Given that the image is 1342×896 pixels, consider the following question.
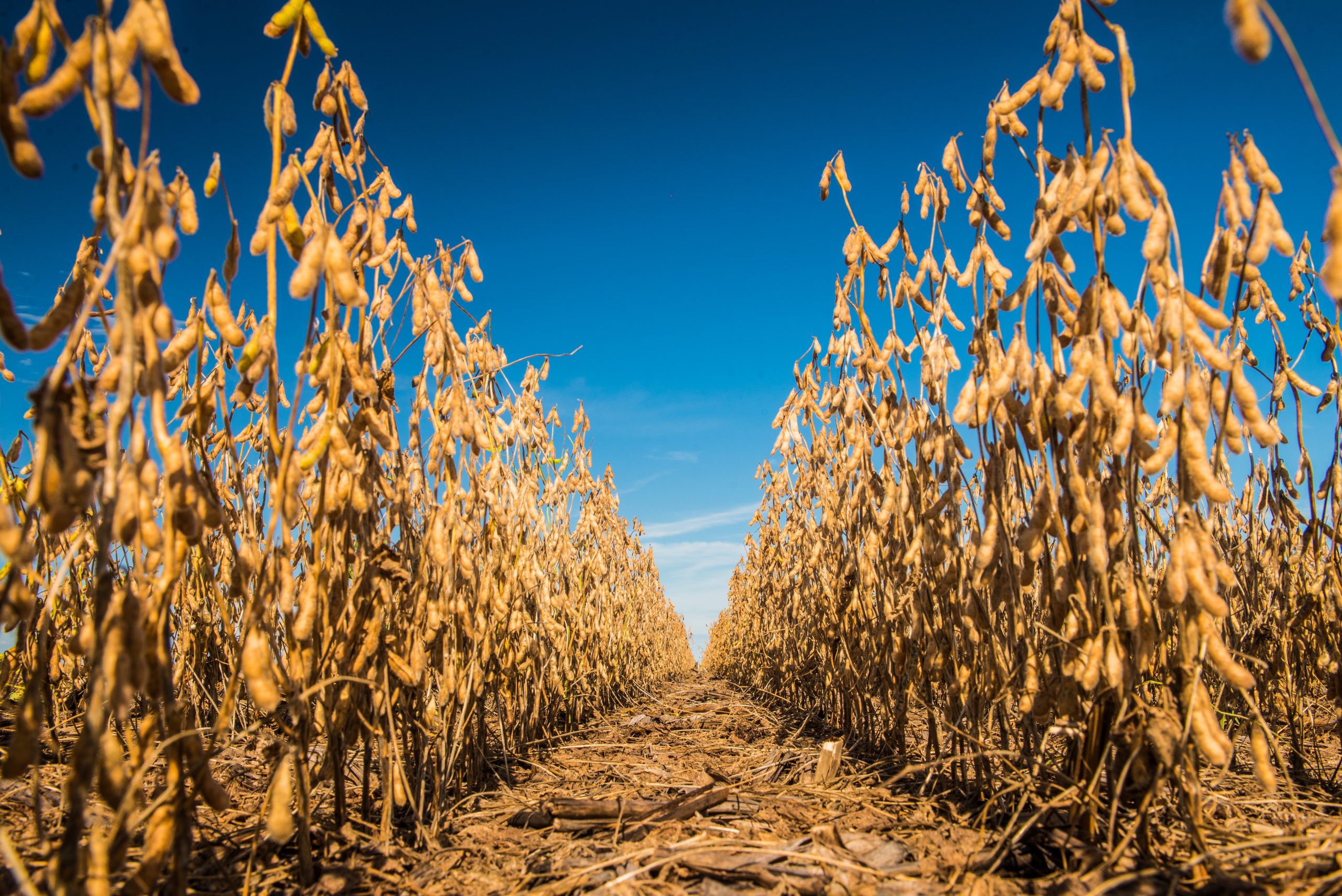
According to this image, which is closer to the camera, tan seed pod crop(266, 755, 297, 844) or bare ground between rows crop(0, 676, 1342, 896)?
tan seed pod crop(266, 755, 297, 844)

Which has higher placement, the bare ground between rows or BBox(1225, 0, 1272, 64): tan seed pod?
BBox(1225, 0, 1272, 64): tan seed pod

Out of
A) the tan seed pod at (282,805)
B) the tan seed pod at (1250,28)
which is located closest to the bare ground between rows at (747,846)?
the tan seed pod at (282,805)

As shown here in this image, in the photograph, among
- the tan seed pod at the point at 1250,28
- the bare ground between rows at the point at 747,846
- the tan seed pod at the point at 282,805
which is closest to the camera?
the tan seed pod at the point at 1250,28

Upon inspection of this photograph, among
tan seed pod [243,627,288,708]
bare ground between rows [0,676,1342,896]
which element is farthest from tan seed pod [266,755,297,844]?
bare ground between rows [0,676,1342,896]

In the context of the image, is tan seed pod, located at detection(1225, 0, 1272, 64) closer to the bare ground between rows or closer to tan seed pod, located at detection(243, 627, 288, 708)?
the bare ground between rows

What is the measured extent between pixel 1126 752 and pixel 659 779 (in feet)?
6.81

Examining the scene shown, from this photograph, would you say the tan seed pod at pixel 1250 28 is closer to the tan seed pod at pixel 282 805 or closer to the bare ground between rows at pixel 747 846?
the bare ground between rows at pixel 747 846

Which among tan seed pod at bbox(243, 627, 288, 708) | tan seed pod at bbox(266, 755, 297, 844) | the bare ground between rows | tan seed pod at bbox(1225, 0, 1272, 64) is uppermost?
tan seed pod at bbox(1225, 0, 1272, 64)

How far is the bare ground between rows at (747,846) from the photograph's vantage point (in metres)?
1.56

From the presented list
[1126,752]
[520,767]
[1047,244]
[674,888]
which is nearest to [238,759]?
[520,767]

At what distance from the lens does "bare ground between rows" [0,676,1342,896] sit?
1.56m

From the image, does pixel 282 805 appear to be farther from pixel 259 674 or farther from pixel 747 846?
pixel 747 846

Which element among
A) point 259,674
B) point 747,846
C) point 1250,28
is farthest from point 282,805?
point 1250,28

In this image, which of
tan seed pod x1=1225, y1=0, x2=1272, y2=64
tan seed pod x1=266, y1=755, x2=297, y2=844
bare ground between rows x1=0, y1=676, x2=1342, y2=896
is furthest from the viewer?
bare ground between rows x1=0, y1=676, x2=1342, y2=896
